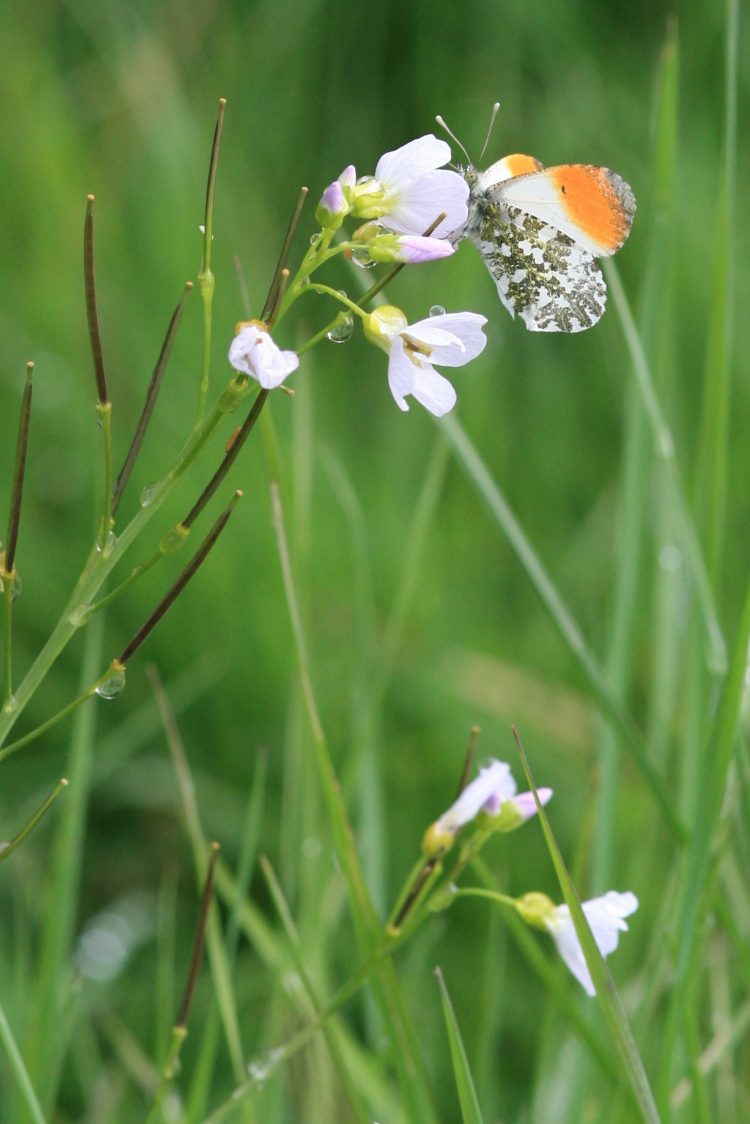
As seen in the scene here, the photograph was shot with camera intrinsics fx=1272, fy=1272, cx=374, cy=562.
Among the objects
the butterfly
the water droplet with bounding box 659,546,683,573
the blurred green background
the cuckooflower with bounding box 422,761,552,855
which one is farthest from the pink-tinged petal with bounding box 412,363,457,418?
the water droplet with bounding box 659,546,683,573

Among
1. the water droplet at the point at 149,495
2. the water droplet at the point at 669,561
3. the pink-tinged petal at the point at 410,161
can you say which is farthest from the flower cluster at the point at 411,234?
the water droplet at the point at 669,561

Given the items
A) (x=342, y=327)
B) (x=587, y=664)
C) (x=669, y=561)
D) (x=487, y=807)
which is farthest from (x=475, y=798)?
(x=669, y=561)

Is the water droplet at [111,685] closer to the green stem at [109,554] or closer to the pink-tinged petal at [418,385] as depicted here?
the green stem at [109,554]

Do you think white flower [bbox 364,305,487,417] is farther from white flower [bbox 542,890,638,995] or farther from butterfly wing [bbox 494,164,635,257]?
white flower [bbox 542,890,638,995]

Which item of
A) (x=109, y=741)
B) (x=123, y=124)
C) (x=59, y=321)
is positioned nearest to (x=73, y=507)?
(x=59, y=321)

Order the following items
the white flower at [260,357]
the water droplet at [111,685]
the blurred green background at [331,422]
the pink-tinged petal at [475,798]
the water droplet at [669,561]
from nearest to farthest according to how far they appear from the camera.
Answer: the white flower at [260,357] < the water droplet at [111,685] < the pink-tinged petal at [475,798] < the water droplet at [669,561] < the blurred green background at [331,422]

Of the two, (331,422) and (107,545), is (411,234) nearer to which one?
(107,545)

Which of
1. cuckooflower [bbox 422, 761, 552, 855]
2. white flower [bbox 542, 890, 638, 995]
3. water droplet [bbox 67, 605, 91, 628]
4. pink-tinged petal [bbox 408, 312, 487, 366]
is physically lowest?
white flower [bbox 542, 890, 638, 995]
